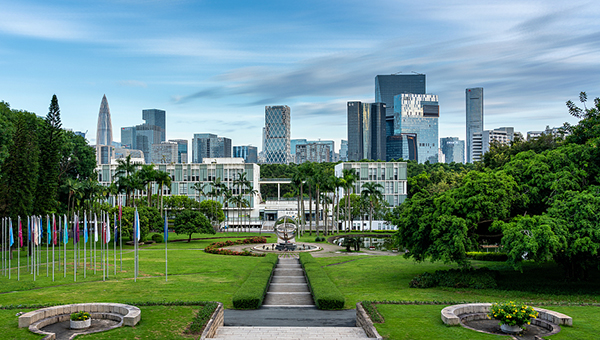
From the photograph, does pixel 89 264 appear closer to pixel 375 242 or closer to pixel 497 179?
pixel 497 179

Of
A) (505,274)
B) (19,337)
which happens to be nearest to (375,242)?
(505,274)

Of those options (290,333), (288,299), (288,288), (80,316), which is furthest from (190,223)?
(290,333)

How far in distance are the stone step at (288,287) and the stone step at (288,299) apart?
0.99 m

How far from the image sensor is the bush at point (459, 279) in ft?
80.0

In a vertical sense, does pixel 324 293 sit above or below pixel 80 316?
below

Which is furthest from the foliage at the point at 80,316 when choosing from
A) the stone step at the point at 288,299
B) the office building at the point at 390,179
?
the office building at the point at 390,179

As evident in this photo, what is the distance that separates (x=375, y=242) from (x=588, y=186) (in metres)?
39.4

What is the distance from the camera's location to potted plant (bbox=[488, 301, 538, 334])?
14859 millimetres

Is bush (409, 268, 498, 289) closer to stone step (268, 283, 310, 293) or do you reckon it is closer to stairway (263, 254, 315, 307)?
stone step (268, 283, 310, 293)

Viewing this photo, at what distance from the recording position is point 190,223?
55031 mm

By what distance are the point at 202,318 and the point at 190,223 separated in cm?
3950

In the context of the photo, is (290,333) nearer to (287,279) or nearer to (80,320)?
(80,320)

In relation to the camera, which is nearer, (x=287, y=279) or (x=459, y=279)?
(x=459, y=279)

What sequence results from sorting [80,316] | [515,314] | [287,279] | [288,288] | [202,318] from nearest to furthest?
[515,314] < [80,316] < [202,318] < [288,288] < [287,279]
